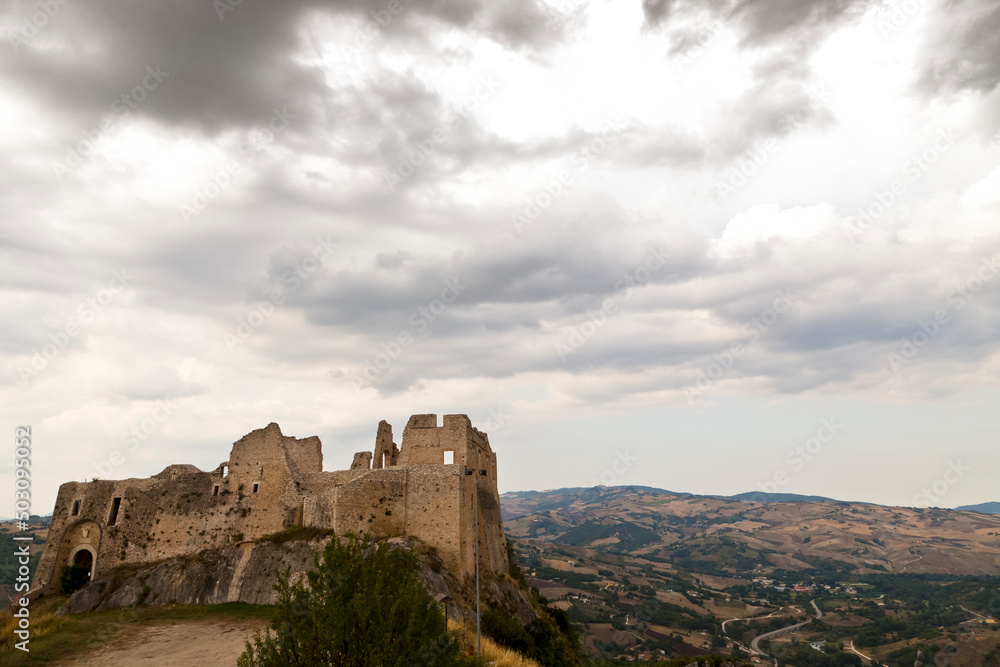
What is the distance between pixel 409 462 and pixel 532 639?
562 inches

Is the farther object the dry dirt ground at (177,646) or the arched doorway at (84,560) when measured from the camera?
the arched doorway at (84,560)

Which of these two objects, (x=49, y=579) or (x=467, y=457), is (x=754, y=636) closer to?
(x=467, y=457)

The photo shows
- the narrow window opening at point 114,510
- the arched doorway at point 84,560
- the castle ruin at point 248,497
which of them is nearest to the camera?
the castle ruin at point 248,497

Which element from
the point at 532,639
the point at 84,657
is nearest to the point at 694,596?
the point at 532,639

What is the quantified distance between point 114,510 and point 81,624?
11.7 metres

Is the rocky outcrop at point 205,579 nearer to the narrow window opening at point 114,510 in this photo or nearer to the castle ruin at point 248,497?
the castle ruin at point 248,497

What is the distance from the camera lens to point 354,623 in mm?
14156

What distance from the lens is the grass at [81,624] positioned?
25614 millimetres

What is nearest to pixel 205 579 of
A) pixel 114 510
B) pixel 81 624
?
pixel 81 624

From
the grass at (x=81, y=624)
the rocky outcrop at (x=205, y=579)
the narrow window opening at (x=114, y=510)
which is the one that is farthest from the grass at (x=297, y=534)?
the narrow window opening at (x=114, y=510)

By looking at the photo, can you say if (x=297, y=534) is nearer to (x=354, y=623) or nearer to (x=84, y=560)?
(x=84, y=560)

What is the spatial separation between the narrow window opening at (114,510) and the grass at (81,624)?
550 cm

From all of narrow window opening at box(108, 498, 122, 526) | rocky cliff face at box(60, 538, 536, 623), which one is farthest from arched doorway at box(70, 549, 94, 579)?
rocky cliff face at box(60, 538, 536, 623)

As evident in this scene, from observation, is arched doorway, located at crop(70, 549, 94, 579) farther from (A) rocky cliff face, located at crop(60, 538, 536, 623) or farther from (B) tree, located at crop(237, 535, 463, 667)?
(B) tree, located at crop(237, 535, 463, 667)
